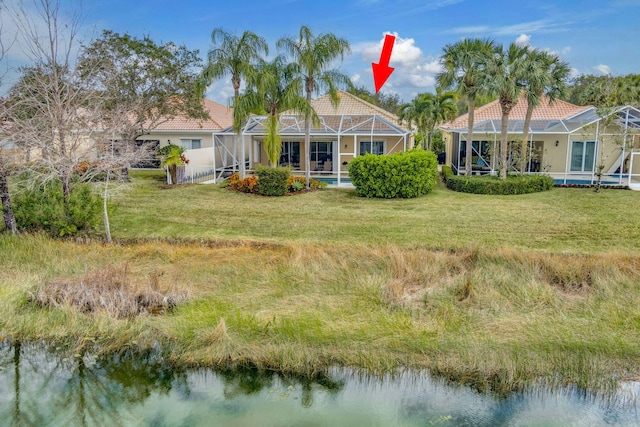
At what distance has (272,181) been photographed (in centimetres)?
1884

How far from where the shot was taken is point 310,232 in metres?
13.2

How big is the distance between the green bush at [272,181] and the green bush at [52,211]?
7.38 m

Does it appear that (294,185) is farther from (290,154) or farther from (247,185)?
(290,154)

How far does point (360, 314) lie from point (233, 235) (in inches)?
232

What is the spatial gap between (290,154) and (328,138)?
8.42ft

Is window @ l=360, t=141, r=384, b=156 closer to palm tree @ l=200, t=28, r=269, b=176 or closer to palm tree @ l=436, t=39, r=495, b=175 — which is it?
palm tree @ l=436, t=39, r=495, b=175

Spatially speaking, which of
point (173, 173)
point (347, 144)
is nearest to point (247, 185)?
point (173, 173)

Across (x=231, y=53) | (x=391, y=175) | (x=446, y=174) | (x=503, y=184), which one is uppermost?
(x=231, y=53)

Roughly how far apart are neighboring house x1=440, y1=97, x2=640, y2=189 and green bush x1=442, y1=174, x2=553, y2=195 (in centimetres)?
189

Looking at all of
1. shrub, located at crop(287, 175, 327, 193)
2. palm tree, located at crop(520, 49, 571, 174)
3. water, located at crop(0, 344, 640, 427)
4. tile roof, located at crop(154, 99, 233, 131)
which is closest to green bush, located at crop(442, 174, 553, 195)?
palm tree, located at crop(520, 49, 571, 174)

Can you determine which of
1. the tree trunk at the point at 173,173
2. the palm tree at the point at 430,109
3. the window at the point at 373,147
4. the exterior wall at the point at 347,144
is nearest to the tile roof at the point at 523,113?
the palm tree at the point at 430,109

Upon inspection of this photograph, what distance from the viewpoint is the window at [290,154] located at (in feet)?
86.2

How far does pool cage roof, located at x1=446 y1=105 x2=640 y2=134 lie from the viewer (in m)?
20.8

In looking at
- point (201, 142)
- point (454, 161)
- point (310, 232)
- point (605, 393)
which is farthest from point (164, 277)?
point (454, 161)
